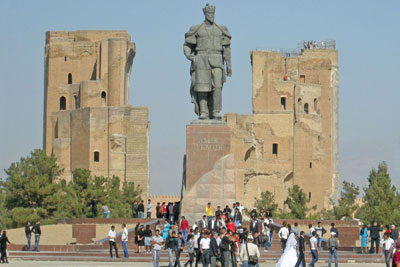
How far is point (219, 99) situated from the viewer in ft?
116

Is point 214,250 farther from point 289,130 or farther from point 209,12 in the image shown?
point 289,130

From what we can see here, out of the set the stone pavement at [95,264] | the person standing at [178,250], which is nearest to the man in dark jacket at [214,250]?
the person standing at [178,250]

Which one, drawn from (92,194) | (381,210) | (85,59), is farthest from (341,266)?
(85,59)

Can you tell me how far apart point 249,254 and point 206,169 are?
880 cm

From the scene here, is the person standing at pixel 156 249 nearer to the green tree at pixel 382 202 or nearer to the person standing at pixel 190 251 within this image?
the person standing at pixel 190 251

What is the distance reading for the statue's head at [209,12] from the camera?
1389 inches

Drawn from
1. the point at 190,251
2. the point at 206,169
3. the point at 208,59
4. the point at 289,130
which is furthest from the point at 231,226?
the point at 289,130

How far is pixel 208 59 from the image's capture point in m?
35.3

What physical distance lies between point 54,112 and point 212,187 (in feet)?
163

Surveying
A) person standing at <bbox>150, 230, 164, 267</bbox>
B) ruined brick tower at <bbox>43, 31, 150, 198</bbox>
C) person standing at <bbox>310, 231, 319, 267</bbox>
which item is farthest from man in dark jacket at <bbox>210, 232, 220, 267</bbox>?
ruined brick tower at <bbox>43, 31, 150, 198</bbox>

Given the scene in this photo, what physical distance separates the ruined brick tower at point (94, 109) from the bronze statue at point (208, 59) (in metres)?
43.3

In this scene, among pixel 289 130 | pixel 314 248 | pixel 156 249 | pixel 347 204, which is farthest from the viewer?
pixel 289 130

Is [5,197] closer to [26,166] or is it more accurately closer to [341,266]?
[26,166]

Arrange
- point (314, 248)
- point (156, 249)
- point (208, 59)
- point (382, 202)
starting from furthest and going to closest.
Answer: point (382, 202) < point (208, 59) < point (314, 248) < point (156, 249)
